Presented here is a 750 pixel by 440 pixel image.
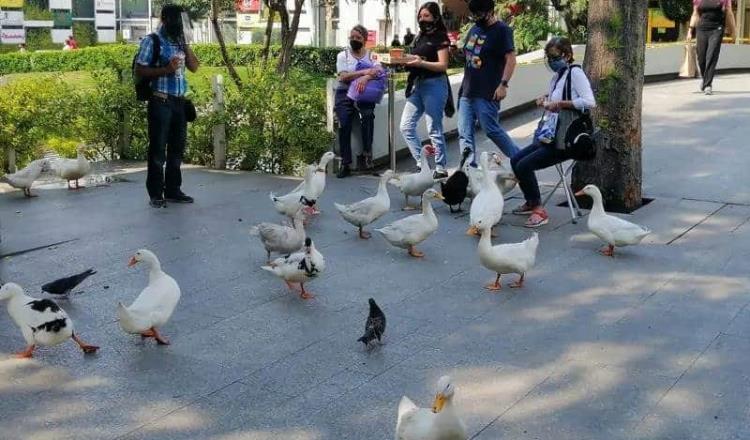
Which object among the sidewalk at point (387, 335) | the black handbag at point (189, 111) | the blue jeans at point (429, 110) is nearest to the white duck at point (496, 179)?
the sidewalk at point (387, 335)

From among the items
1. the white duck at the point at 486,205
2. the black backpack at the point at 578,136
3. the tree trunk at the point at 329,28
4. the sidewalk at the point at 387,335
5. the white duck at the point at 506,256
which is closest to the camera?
the sidewalk at the point at 387,335

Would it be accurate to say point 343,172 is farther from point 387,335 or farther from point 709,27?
point 709,27

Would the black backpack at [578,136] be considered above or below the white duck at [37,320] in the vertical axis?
above

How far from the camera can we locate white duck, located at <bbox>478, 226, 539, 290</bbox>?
6.61m

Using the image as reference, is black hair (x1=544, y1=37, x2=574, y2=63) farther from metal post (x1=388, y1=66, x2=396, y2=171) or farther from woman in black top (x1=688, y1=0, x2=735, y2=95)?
woman in black top (x1=688, y1=0, x2=735, y2=95)

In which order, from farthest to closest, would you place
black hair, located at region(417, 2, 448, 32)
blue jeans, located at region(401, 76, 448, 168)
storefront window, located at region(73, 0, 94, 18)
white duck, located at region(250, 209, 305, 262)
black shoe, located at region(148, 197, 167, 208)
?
storefront window, located at region(73, 0, 94, 18) < blue jeans, located at region(401, 76, 448, 168) < black hair, located at region(417, 2, 448, 32) < black shoe, located at region(148, 197, 167, 208) < white duck, located at region(250, 209, 305, 262)

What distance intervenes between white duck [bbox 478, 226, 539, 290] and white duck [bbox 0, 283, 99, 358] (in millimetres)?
2790

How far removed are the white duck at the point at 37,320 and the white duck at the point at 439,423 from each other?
228 cm

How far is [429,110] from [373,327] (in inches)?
198

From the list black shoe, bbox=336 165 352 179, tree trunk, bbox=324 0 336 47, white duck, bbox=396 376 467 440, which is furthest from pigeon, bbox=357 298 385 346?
tree trunk, bbox=324 0 336 47

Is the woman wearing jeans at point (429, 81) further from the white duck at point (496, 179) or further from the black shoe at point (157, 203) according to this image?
the black shoe at point (157, 203)

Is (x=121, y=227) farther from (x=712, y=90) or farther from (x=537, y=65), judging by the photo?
(x=712, y=90)

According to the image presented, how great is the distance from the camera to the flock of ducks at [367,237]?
412 centimetres

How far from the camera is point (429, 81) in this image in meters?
10.1
